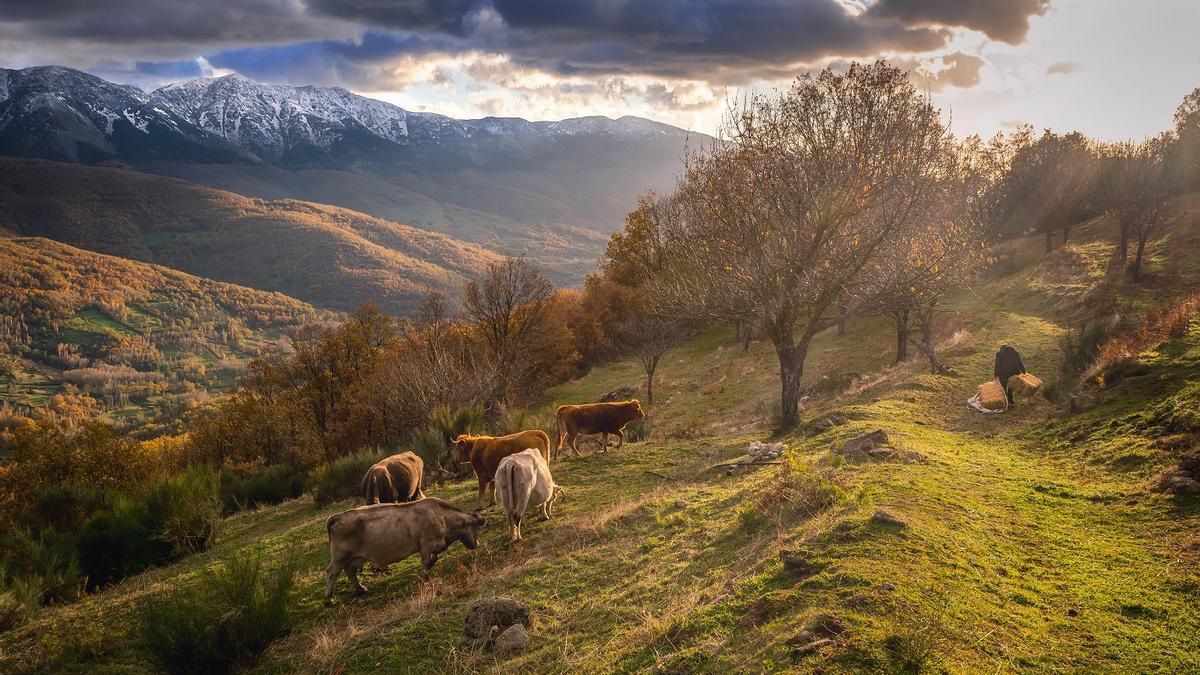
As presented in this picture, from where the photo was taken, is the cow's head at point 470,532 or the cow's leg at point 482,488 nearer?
the cow's head at point 470,532

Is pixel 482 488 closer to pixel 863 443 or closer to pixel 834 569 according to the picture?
pixel 863 443

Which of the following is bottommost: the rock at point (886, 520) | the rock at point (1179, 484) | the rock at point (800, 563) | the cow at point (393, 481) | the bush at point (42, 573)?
the bush at point (42, 573)

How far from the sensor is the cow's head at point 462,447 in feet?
47.8

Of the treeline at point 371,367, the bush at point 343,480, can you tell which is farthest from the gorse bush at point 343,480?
the treeline at point 371,367

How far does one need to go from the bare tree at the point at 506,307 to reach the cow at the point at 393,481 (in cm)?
2494

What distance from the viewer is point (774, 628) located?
5082 millimetres

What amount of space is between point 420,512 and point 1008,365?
16157mm

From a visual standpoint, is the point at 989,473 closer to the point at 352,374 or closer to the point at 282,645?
the point at 282,645

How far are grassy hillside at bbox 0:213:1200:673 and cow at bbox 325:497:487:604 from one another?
0.48 m

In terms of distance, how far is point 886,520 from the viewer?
263 inches

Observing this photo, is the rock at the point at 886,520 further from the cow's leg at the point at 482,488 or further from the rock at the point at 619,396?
the rock at the point at 619,396

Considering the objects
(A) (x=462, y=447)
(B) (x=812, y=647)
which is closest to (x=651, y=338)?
(A) (x=462, y=447)

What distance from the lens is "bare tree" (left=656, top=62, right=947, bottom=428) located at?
15.1m

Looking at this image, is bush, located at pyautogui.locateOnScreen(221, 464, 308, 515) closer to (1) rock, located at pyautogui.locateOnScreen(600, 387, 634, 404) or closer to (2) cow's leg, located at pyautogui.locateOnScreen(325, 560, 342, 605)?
(2) cow's leg, located at pyautogui.locateOnScreen(325, 560, 342, 605)
